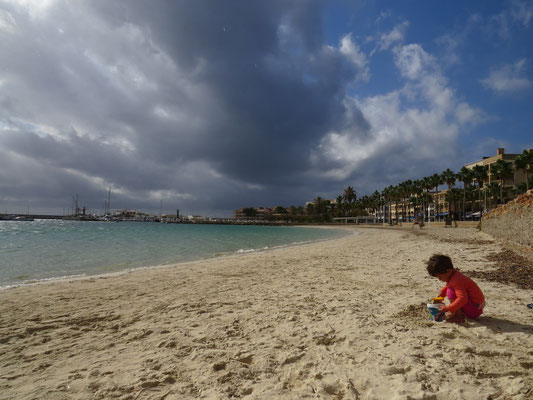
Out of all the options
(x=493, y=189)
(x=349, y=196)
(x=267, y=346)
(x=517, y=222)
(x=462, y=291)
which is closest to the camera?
(x=267, y=346)

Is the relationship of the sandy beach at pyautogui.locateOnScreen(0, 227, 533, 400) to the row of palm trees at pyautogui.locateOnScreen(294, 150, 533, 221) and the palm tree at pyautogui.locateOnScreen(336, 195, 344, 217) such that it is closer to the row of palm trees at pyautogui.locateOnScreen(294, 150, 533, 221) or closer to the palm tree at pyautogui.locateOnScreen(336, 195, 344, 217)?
the row of palm trees at pyautogui.locateOnScreen(294, 150, 533, 221)

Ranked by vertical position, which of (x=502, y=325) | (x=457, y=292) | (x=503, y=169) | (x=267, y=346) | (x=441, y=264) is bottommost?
(x=267, y=346)

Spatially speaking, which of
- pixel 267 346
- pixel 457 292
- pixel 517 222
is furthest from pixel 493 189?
pixel 267 346

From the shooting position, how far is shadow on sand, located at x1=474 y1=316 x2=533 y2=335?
12.6 ft

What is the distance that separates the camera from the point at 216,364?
3.35 m

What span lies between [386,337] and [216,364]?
247cm

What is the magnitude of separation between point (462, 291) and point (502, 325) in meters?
0.83

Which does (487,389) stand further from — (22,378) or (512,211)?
(512,211)

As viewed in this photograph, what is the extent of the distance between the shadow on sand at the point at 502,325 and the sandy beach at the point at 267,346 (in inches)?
0.8

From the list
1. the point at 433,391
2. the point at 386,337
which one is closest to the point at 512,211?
the point at 386,337

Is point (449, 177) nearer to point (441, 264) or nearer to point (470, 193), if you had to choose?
point (470, 193)

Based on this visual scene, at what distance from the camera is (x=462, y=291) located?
399 cm

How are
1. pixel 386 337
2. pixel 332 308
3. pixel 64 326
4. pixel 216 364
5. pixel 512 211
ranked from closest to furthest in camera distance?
pixel 216 364
pixel 386 337
pixel 64 326
pixel 332 308
pixel 512 211

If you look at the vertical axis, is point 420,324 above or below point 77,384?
above
